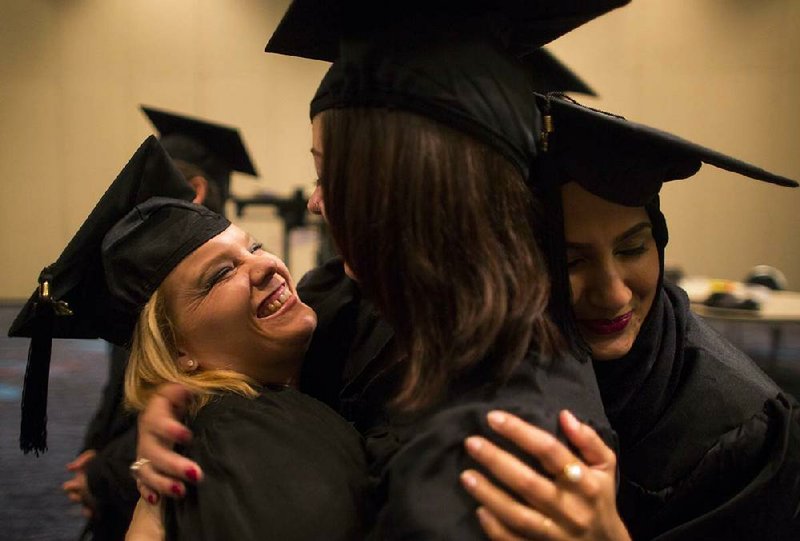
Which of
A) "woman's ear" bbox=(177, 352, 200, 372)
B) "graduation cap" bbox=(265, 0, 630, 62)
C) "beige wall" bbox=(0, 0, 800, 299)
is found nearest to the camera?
"graduation cap" bbox=(265, 0, 630, 62)

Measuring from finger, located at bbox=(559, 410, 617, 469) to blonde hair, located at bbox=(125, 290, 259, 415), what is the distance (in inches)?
26.9

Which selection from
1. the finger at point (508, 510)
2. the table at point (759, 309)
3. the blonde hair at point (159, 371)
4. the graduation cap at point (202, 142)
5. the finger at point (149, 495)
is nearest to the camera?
the finger at point (508, 510)

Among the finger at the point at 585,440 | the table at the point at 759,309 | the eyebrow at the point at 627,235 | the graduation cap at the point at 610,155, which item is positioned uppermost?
the graduation cap at the point at 610,155

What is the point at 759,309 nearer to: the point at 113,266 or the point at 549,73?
the point at 549,73

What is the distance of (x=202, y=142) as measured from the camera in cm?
303

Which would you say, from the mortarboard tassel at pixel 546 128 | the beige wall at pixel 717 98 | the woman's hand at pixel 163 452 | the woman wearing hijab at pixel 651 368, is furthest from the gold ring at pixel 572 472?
the beige wall at pixel 717 98

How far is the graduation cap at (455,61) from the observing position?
1039 millimetres

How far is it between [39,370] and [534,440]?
1248mm

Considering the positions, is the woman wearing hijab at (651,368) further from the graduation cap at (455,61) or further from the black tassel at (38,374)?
the black tassel at (38,374)

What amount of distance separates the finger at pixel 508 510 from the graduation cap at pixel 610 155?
0.49 metres

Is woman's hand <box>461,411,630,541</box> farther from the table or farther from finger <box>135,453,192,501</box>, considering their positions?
the table

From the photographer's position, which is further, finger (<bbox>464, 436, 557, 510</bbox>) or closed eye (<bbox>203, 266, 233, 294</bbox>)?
closed eye (<bbox>203, 266, 233, 294</bbox>)

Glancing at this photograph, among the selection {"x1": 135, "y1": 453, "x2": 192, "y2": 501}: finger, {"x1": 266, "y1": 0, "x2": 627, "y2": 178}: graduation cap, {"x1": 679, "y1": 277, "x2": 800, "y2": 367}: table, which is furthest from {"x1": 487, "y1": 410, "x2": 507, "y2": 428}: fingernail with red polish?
{"x1": 679, "y1": 277, "x2": 800, "y2": 367}: table

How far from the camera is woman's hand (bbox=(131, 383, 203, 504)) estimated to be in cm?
124
